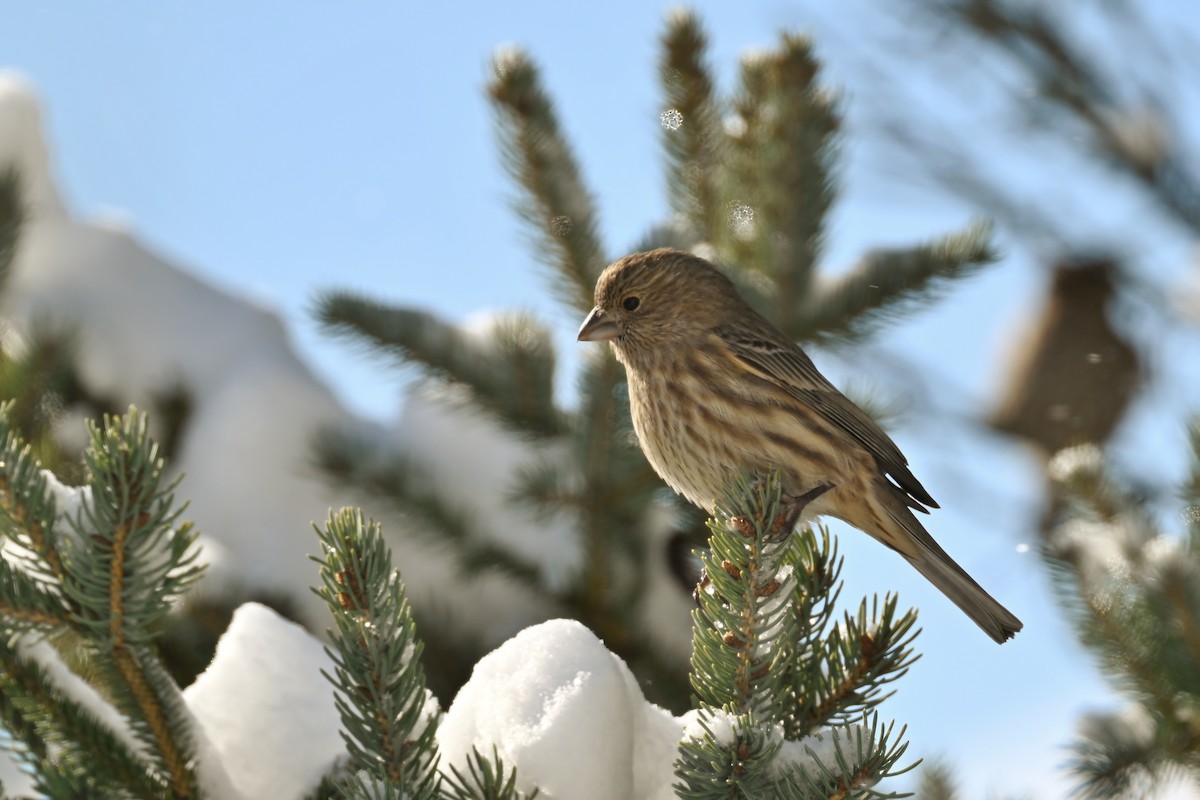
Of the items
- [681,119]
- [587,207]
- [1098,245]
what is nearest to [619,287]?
[587,207]

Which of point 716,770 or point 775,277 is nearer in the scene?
point 716,770

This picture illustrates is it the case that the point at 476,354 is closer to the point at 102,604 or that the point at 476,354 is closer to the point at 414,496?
the point at 414,496

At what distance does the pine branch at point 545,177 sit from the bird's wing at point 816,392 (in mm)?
826

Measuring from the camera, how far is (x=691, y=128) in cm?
547

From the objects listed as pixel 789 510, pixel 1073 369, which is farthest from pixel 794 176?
pixel 1073 369

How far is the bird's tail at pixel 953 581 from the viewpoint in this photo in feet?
13.4

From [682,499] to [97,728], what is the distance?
2.80 meters

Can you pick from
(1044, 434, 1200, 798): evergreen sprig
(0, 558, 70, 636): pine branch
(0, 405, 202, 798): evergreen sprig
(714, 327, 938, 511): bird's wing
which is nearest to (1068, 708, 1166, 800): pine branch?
(1044, 434, 1200, 798): evergreen sprig

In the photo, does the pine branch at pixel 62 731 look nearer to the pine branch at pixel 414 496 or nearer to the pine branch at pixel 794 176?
the pine branch at pixel 414 496

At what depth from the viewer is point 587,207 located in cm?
524

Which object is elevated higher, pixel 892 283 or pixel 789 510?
pixel 892 283

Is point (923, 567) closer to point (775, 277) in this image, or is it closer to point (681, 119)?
point (775, 277)

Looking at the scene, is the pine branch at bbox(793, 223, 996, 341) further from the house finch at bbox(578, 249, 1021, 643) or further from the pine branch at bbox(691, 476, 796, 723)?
the pine branch at bbox(691, 476, 796, 723)

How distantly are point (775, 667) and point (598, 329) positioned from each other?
2.14 meters
